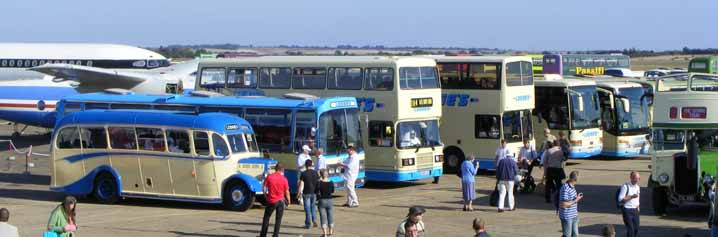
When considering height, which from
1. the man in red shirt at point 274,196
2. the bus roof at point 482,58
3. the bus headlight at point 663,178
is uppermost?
the bus roof at point 482,58

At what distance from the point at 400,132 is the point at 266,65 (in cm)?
416

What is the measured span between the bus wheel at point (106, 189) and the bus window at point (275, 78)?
5807 mm

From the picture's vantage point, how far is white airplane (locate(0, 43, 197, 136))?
135 feet

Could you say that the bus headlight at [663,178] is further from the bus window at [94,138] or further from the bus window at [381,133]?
the bus window at [94,138]

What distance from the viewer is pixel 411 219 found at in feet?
42.7

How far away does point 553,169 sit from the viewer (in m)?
23.9

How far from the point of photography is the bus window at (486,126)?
Result: 96.5 ft

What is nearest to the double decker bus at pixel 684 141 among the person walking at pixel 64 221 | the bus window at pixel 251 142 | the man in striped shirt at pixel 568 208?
the man in striped shirt at pixel 568 208

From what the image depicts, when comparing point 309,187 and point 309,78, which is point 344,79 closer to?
point 309,78

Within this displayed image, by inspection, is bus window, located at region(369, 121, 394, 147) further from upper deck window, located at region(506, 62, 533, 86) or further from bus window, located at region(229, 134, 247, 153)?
bus window, located at region(229, 134, 247, 153)

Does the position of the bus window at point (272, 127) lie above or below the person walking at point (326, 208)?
above

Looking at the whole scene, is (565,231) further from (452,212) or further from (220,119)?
(220,119)

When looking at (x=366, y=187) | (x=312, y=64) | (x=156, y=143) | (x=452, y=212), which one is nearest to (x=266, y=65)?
(x=312, y=64)

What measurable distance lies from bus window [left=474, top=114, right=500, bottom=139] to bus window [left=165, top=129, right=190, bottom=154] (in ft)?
31.4
